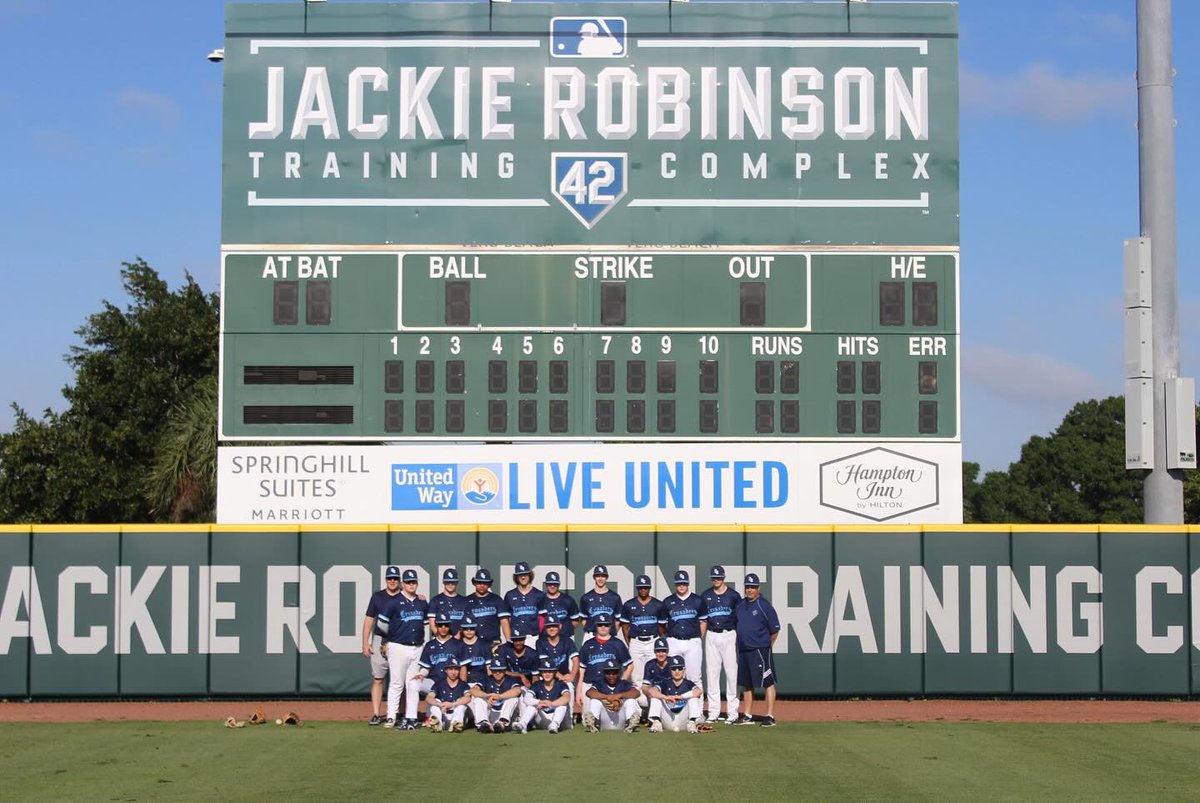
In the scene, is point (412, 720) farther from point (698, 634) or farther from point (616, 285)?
point (616, 285)

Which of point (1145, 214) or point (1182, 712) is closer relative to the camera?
point (1182, 712)

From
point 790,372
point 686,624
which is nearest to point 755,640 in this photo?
point 686,624

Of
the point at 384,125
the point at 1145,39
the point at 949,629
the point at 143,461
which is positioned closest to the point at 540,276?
the point at 384,125

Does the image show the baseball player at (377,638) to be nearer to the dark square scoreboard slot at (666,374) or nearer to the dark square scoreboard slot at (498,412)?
the dark square scoreboard slot at (498,412)

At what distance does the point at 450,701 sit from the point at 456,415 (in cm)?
495

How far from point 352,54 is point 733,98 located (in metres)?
4.76

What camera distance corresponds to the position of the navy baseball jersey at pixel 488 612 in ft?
50.1

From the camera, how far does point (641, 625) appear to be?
613 inches

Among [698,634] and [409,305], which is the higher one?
[409,305]

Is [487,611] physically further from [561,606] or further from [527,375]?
[527,375]

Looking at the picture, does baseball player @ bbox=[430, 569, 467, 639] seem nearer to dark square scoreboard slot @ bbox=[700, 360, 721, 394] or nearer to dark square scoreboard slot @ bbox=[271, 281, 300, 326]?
dark square scoreboard slot @ bbox=[700, 360, 721, 394]

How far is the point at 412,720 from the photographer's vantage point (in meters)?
14.9

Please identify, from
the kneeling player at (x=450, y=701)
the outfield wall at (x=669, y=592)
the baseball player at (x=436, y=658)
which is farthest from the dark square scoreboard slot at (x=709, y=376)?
the kneeling player at (x=450, y=701)

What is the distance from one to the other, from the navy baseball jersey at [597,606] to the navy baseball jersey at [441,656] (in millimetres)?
1360
